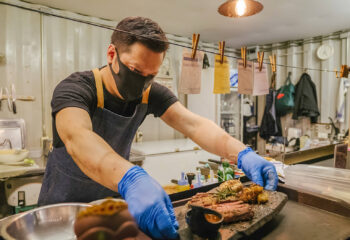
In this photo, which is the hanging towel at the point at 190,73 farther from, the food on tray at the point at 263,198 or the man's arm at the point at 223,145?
the food on tray at the point at 263,198

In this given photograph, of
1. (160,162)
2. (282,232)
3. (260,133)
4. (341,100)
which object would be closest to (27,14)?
(160,162)

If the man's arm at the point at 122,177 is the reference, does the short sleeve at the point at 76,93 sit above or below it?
above

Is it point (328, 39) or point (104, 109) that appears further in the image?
point (328, 39)

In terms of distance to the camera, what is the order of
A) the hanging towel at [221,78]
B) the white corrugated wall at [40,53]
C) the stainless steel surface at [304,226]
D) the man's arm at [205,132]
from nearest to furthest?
1. the stainless steel surface at [304,226]
2. the man's arm at [205,132]
3. the hanging towel at [221,78]
4. the white corrugated wall at [40,53]

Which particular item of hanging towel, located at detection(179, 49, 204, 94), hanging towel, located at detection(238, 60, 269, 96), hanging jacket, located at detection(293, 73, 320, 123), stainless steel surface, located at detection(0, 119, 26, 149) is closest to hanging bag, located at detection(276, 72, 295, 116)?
hanging jacket, located at detection(293, 73, 320, 123)

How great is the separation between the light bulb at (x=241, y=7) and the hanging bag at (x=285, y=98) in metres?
3.35

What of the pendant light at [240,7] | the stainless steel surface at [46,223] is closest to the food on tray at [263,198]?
the stainless steel surface at [46,223]

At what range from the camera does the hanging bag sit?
19.2 feet

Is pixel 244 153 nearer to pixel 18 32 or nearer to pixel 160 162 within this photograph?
→ pixel 160 162

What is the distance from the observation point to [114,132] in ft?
6.03

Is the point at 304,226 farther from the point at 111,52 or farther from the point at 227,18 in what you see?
the point at 227,18

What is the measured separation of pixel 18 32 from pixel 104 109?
2.94 m

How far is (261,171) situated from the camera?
1694 mm

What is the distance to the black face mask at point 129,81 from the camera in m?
1.58
